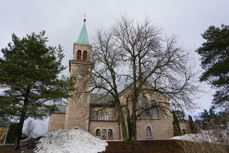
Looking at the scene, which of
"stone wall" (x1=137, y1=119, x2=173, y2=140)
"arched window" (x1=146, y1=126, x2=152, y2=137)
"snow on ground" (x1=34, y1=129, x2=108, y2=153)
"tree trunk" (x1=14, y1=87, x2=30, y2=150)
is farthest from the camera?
"arched window" (x1=146, y1=126, x2=152, y2=137)

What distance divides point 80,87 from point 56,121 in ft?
34.0

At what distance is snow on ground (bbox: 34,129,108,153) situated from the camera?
35.0 ft

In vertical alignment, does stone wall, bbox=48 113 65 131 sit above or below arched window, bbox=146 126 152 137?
above

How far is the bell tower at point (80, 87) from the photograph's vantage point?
16109 millimetres

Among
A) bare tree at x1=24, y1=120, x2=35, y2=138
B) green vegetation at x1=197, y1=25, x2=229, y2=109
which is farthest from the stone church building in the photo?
bare tree at x1=24, y1=120, x2=35, y2=138

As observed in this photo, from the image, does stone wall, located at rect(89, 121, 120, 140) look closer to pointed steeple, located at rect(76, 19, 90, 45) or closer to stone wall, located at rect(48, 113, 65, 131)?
stone wall, located at rect(48, 113, 65, 131)

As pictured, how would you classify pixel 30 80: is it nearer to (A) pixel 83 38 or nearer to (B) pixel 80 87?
(B) pixel 80 87

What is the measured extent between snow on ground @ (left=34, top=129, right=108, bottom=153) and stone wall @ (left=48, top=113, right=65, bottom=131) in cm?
1070

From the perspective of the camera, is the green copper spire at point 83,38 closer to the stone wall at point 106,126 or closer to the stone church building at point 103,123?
the stone church building at point 103,123

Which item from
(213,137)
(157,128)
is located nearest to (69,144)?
(213,137)

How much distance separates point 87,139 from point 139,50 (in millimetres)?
9683

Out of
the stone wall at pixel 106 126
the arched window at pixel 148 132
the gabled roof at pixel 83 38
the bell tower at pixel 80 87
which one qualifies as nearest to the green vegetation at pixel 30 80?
the bell tower at pixel 80 87

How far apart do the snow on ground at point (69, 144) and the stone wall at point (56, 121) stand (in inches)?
421

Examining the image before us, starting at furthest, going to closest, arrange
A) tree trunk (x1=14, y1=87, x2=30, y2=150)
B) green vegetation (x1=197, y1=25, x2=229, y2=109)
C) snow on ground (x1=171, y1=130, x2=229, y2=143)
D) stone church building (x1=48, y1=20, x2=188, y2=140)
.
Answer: stone church building (x1=48, y1=20, x2=188, y2=140) < green vegetation (x1=197, y1=25, x2=229, y2=109) < tree trunk (x1=14, y1=87, x2=30, y2=150) < snow on ground (x1=171, y1=130, x2=229, y2=143)
